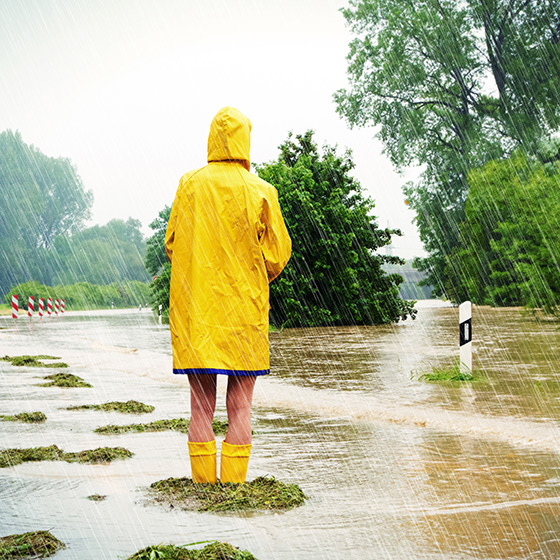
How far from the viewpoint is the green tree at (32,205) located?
7806 cm

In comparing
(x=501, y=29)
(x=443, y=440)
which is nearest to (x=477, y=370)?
(x=443, y=440)

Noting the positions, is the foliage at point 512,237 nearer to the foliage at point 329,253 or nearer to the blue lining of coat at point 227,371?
the foliage at point 329,253

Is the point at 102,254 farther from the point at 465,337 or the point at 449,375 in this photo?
→ the point at 465,337

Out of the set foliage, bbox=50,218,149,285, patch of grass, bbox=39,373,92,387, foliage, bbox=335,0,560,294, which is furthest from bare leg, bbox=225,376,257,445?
foliage, bbox=50,218,149,285

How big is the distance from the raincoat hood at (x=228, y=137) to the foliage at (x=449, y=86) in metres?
36.8

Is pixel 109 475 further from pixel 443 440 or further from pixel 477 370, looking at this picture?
pixel 477 370

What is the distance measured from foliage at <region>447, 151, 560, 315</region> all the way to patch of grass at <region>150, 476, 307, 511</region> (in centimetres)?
1564

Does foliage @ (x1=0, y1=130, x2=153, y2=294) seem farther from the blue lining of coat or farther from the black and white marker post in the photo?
the blue lining of coat

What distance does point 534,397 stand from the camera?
7.98 m

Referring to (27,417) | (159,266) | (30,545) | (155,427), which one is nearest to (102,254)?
(159,266)

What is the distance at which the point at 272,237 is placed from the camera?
4.30m

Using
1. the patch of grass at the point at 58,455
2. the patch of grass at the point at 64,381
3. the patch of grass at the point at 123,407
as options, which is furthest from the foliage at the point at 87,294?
the patch of grass at the point at 58,455

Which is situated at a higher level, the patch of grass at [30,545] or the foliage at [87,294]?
the foliage at [87,294]

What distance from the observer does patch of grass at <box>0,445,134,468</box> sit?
505 cm
